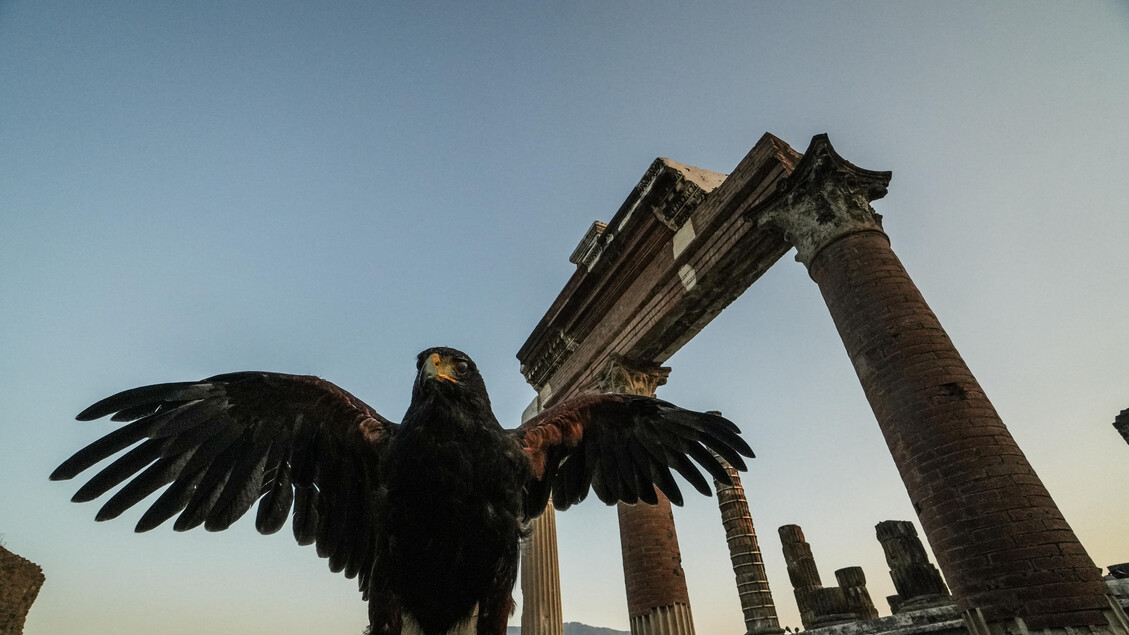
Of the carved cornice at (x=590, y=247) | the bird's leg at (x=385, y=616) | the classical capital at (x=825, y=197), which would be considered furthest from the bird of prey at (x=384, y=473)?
the carved cornice at (x=590, y=247)

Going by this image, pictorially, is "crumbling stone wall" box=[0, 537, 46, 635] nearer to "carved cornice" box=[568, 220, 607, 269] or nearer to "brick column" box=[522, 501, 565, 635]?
"brick column" box=[522, 501, 565, 635]

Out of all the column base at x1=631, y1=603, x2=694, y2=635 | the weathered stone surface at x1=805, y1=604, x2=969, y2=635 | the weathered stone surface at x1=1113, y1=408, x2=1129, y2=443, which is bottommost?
the weathered stone surface at x1=805, y1=604, x2=969, y2=635

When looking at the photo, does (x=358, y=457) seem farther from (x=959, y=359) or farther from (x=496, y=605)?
(x=959, y=359)

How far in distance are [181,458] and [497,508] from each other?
6.67 ft

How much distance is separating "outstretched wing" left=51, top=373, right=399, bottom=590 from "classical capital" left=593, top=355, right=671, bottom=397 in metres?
6.05

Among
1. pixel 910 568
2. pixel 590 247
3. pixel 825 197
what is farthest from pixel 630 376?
pixel 910 568

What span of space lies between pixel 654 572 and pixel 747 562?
1981 millimetres

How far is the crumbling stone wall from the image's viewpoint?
13234mm

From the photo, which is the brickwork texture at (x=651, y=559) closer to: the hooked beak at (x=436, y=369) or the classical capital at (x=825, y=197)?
the classical capital at (x=825, y=197)

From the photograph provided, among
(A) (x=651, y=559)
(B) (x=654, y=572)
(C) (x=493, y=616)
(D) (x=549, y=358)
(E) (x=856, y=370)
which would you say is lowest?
(C) (x=493, y=616)

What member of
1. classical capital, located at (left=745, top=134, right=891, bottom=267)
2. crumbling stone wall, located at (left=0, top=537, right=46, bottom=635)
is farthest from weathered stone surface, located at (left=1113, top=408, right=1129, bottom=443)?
crumbling stone wall, located at (left=0, top=537, right=46, bottom=635)

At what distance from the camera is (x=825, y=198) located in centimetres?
610

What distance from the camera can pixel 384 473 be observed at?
2770 mm

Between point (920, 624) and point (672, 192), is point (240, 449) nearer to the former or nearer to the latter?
point (672, 192)
